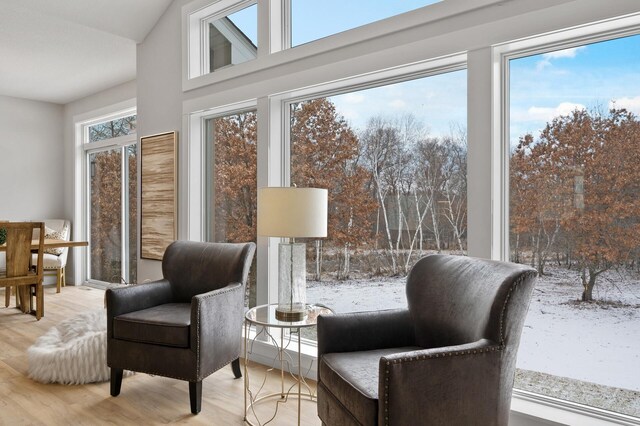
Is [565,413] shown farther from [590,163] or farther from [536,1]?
[536,1]

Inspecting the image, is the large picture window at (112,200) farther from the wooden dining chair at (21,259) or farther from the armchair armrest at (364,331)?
the armchair armrest at (364,331)

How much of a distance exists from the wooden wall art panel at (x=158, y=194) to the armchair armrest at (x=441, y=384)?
9.81 feet

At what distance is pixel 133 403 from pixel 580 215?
2589 millimetres

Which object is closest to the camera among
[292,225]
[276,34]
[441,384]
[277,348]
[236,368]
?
[441,384]

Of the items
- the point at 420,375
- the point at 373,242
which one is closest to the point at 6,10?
the point at 373,242

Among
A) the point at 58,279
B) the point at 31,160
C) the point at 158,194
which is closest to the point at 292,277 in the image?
the point at 158,194

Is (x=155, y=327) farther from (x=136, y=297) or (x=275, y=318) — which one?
(x=275, y=318)

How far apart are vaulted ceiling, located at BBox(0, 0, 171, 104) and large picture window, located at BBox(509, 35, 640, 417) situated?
11.2 feet

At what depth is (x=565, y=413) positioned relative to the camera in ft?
7.07

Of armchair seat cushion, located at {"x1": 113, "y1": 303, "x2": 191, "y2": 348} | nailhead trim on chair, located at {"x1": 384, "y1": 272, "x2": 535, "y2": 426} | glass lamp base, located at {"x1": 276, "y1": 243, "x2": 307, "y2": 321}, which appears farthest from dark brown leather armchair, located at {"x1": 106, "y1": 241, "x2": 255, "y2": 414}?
nailhead trim on chair, located at {"x1": 384, "y1": 272, "x2": 535, "y2": 426}

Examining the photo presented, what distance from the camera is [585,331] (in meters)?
2.17

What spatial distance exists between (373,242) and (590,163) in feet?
4.27

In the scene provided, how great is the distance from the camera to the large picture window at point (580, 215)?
2057 millimetres

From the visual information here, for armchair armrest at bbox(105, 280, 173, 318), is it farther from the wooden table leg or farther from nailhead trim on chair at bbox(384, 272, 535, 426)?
the wooden table leg
